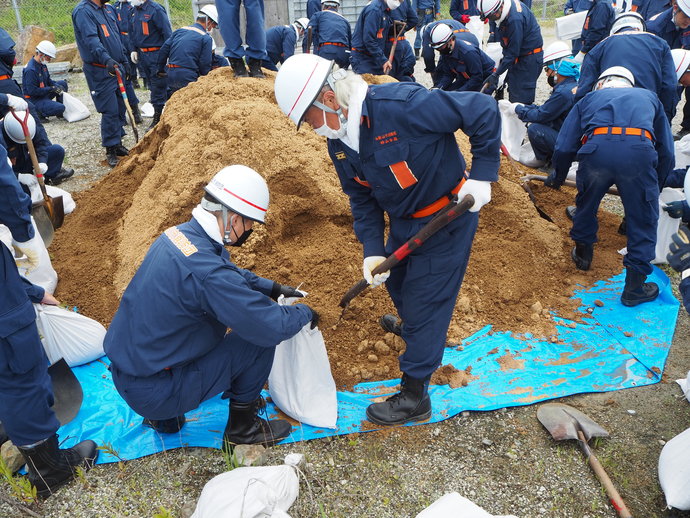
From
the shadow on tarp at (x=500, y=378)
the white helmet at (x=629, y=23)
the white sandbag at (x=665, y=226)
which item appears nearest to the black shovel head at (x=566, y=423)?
the shadow on tarp at (x=500, y=378)

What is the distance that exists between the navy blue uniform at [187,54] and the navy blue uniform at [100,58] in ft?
2.55

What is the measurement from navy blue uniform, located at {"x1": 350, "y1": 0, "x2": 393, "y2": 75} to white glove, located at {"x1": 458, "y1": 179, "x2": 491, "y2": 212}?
6409mm

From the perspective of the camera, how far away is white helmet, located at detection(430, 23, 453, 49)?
680 centimetres

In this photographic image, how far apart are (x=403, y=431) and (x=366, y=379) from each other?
48cm

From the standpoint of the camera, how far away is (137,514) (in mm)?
2531

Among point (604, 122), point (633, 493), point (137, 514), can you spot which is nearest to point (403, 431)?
point (633, 493)

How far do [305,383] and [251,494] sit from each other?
32.2 inches

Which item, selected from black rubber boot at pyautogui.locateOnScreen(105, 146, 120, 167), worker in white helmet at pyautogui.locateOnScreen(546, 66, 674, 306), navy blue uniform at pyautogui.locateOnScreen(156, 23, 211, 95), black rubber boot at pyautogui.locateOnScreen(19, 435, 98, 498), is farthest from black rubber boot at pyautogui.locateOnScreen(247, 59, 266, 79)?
black rubber boot at pyautogui.locateOnScreen(19, 435, 98, 498)

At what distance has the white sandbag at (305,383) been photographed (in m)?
2.89

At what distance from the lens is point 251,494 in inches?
86.6

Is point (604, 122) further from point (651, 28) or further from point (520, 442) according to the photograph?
point (651, 28)

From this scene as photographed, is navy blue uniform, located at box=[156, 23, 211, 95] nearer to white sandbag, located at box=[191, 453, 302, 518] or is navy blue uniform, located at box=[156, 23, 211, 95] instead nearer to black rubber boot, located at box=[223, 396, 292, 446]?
black rubber boot, located at box=[223, 396, 292, 446]

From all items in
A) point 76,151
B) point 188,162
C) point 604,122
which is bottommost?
point 76,151

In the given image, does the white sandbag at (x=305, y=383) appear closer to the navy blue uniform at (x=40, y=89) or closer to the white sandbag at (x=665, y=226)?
the white sandbag at (x=665, y=226)
